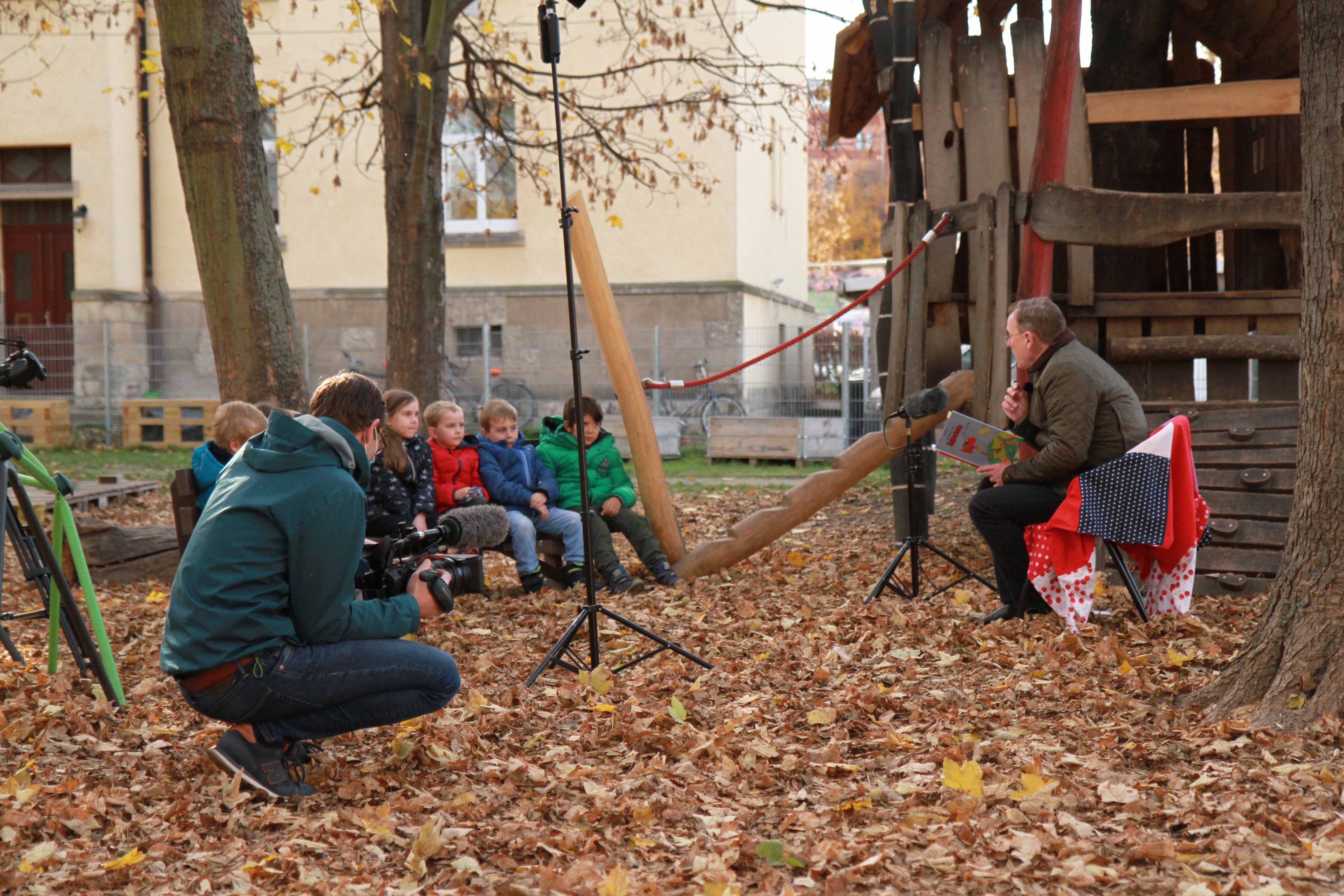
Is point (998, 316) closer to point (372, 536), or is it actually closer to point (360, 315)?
point (372, 536)

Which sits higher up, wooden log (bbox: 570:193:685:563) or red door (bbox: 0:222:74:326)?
red door (bbox: 0:222:74:326)

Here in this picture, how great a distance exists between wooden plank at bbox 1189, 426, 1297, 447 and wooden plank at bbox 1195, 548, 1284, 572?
62 centimetres

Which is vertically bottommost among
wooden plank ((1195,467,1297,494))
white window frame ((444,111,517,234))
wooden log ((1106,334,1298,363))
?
wooden plank ((1195,467,1297,494))

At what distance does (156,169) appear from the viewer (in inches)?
742

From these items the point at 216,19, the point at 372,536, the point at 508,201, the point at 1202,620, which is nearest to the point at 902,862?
the point at 1202,620

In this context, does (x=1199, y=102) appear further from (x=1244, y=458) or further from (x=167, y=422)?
(x=167, y=422)

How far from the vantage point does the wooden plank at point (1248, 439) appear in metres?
6.49

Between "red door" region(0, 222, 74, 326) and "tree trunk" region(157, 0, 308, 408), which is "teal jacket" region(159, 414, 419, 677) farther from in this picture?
"red door" region(0, 222, 74, 326)

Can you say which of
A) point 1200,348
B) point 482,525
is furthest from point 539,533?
point 1200,348

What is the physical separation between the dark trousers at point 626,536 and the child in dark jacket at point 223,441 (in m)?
1.97

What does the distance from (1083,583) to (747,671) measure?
1546 mm

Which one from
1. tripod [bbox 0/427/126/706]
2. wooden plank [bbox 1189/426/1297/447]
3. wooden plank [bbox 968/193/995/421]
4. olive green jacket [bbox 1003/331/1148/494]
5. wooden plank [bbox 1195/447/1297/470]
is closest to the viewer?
tripod [bbox 0/427/126/706]

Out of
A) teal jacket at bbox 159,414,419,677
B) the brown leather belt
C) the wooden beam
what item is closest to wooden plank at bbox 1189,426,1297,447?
the wooden beam

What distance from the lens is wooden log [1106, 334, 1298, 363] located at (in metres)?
7.33
